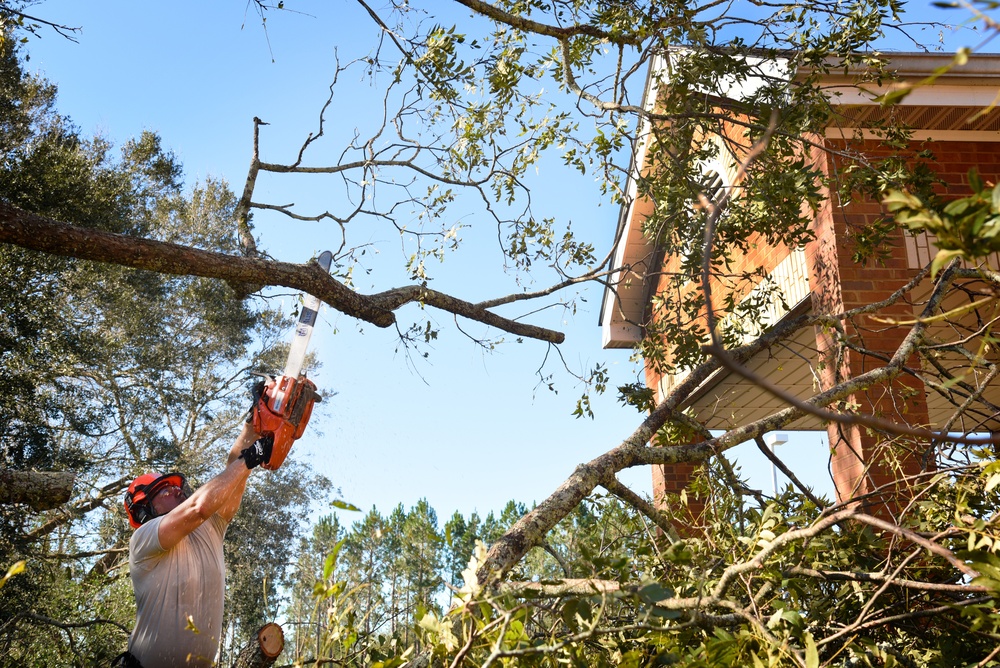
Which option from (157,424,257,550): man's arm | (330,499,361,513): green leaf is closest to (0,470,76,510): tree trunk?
(157,424,257,550): man's arm

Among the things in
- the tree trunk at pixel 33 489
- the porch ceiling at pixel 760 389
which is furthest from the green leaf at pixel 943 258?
the porch ceiling at pixel 760 389

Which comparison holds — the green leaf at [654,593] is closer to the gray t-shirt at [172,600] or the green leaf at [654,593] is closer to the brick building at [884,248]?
the gray t-shirt at [172,600]

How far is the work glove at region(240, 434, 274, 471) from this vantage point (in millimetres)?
3412

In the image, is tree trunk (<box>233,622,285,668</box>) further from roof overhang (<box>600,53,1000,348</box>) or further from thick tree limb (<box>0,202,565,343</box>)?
roof overhang (<box>600,53,1000,348</box>)

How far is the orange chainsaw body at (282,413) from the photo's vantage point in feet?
11.6

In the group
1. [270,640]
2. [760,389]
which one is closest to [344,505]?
[270,640]

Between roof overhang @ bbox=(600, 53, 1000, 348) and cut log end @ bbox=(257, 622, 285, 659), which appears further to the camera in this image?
roof overhang @ bbox=(600, 53, 1000, 348)

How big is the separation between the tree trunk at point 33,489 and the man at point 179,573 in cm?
32

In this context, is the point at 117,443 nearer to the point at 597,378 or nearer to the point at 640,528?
the point at 597,378

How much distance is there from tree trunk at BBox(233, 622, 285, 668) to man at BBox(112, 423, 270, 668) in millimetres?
516

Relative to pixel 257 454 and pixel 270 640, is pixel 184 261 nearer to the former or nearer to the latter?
pixel 257 454

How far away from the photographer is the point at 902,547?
303 centimetres

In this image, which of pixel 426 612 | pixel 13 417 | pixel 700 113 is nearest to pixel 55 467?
pixel 13 417

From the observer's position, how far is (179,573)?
129 inches
